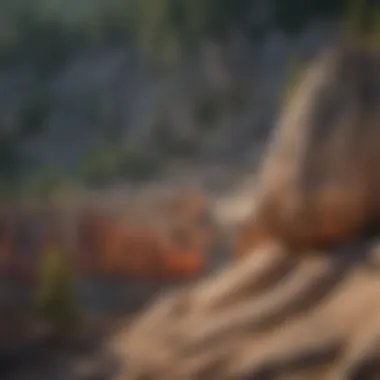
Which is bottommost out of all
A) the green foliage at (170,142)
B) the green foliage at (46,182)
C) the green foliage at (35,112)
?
the green foliage at (170,142)

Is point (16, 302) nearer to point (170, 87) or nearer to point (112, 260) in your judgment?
point (112, 260)

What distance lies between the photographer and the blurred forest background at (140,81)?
2805mm

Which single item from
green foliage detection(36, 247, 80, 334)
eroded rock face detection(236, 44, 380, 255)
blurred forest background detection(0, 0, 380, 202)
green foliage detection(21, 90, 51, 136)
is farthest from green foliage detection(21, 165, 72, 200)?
eroded rock face detection(236, 44, 380, 255)

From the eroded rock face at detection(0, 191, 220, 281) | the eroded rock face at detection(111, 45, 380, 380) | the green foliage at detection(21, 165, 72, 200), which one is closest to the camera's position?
the eroded rock face at detection(111, 45, 380, 380)

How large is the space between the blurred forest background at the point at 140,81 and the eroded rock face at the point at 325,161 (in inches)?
2.8

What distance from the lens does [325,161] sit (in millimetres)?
2707

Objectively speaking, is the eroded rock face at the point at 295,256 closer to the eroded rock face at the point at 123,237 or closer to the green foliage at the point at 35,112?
the eroded rock face at the point at 123,237

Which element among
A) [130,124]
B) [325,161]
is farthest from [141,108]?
[325,161]

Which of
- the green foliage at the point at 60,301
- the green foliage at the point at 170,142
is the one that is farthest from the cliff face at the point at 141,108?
the green foliage at the point at 60,301

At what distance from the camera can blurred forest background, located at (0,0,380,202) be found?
9.20ft

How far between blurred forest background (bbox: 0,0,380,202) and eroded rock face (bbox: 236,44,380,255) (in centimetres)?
7

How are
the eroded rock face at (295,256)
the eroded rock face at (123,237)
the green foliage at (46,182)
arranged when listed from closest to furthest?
the eroded rock face at (295,256), the eroded rock face at (123,237), the green foliage at (46,182)

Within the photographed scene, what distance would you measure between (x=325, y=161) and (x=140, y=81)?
0.62 meters

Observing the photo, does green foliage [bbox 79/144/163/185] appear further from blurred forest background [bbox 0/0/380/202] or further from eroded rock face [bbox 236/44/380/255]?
eroded rock face [bbox 236/44/380/255]
